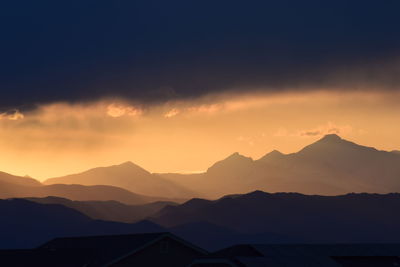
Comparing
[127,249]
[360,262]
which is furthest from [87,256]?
[360,262]

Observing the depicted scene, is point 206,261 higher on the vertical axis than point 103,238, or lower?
lower

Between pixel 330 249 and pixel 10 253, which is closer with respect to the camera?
pixel 330 249

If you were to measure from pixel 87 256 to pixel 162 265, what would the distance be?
5.95m

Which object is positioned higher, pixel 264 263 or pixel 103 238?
pixel 103 238

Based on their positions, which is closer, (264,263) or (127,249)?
(264,263)

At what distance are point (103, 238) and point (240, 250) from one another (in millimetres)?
18590

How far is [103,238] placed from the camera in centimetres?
7481

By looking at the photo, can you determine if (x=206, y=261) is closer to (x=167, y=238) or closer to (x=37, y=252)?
(x=167, y=238)

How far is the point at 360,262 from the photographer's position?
214ft

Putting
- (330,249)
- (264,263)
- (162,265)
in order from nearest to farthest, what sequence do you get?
1. (264,263)
2. (330,249)
3. (162,265)

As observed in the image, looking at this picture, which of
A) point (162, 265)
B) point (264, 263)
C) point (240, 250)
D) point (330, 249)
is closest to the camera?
point (264, 263)

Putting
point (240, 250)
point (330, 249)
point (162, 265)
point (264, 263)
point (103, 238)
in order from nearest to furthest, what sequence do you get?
point (264, 263)
point (240, 250)
point (330, 249)
point (162, 265)
point (103, 238)

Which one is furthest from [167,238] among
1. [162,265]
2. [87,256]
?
[87,256]

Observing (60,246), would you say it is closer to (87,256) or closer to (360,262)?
(87,256)
